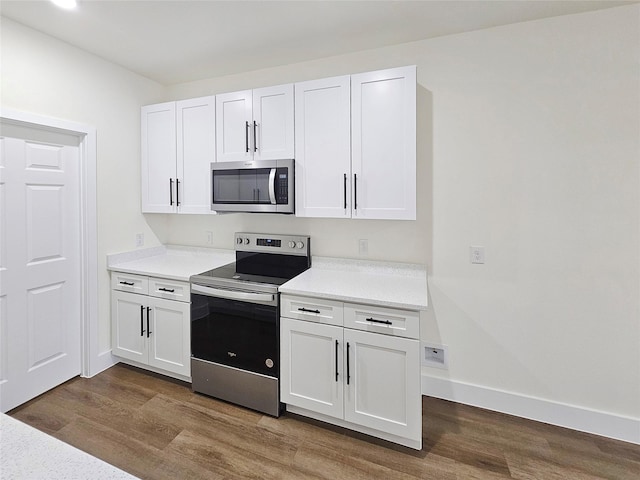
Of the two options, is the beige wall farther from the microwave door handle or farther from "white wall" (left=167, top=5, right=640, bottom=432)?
the microwave door handle

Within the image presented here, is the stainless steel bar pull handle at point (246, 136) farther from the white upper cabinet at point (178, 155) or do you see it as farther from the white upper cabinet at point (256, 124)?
the white upper cabinet at point (178, 155)

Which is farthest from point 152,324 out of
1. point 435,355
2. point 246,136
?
point 435,355

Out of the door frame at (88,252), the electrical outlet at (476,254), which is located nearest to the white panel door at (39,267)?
the door frame at (88,252)

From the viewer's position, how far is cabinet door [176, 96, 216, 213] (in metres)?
2.71

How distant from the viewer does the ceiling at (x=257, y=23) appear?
1.98 meters

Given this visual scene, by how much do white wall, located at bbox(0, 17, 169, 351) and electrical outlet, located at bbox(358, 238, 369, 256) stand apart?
2100 millimetres

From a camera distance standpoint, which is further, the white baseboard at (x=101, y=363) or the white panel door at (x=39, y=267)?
the white baseboard at (x=101, y=363)

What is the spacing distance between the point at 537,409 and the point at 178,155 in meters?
3.39

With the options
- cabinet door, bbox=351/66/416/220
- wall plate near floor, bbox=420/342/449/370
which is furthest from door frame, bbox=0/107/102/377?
wall plate near floor, bbox=420/342/449/370

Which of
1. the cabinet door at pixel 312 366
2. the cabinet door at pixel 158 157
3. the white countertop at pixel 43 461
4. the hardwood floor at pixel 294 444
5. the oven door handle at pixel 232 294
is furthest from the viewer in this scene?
the cabinet door at pixel 158 157

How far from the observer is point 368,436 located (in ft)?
6.74

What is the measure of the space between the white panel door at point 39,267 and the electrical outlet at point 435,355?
2816mm

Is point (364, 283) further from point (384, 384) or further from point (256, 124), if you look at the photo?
point (256, 124)

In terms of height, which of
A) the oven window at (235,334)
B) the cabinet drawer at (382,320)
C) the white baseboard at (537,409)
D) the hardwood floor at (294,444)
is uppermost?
the cabinet drawer at (382,320)
